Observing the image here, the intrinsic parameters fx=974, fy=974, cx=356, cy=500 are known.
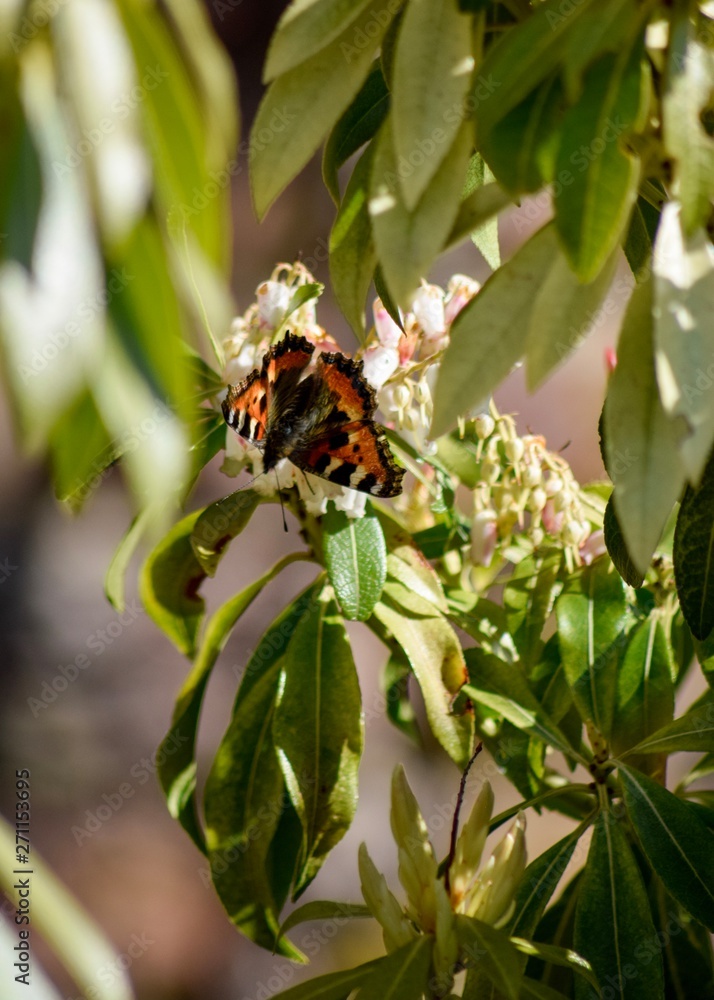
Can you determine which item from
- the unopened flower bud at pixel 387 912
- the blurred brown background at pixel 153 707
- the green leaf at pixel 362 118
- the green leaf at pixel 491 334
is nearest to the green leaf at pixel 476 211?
the green leaf at pixel 491 334

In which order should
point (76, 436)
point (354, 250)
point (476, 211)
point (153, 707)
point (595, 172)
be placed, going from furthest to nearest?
point (153, 707) < point (354, 250) < point (476, 211) < point (595, 172) < point (76, 436)

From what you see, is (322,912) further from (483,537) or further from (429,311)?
(429,311)

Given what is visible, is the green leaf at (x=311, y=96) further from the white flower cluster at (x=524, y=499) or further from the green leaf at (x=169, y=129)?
the white flower cluster at (x=524, y=499)

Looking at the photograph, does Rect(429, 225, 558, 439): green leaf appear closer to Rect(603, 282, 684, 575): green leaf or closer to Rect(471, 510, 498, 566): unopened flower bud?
Rect(603, 282, 684, 575): green leaf

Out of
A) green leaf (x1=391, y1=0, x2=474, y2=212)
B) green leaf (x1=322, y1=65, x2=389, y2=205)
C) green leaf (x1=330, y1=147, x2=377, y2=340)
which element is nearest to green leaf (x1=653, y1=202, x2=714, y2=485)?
green leaf (x1=391, y1=0, x2=474, y2=212)

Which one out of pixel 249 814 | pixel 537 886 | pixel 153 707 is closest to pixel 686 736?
pixel 537 886

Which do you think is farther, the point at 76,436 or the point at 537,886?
the point at 537,886
